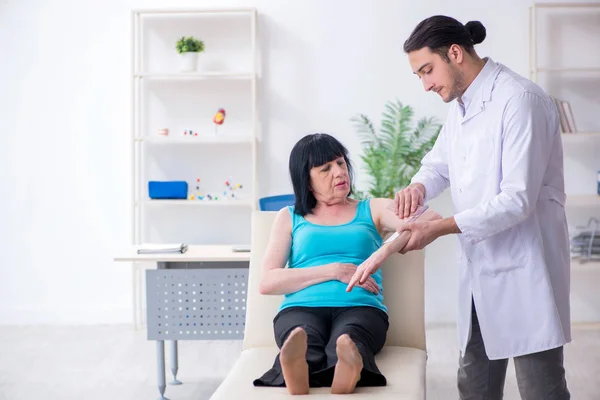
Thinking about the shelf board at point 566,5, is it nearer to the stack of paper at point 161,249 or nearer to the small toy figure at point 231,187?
the small toy figure at point 231,187

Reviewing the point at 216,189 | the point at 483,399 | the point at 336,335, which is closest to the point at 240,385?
the point at 336,335

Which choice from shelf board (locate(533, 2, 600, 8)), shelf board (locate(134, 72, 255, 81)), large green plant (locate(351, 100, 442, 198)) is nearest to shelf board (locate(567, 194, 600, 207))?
large green plant (locate(351, 100, 442, 198))

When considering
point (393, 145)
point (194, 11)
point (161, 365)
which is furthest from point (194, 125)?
point (161, 365)

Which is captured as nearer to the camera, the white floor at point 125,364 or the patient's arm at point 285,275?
the patient's arm at point 285,275

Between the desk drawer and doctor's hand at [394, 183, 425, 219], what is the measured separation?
3.78ft

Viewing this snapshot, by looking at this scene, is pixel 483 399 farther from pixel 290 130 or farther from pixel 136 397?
pixel 290 130

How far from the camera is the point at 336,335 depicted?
2.23m

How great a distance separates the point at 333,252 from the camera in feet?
8.13

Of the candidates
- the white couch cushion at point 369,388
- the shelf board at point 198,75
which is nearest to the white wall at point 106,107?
the shelf board at point 198,75

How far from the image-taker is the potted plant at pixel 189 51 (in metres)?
4.99

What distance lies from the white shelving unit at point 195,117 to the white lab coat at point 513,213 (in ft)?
10.3

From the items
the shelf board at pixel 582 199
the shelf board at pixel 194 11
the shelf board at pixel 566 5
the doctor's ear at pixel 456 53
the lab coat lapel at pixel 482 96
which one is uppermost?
the shelf board at pixel 566 5

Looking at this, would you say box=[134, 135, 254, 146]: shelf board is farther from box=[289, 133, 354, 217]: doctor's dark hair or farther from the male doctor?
the male doctor

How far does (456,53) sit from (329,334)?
0.86 m
